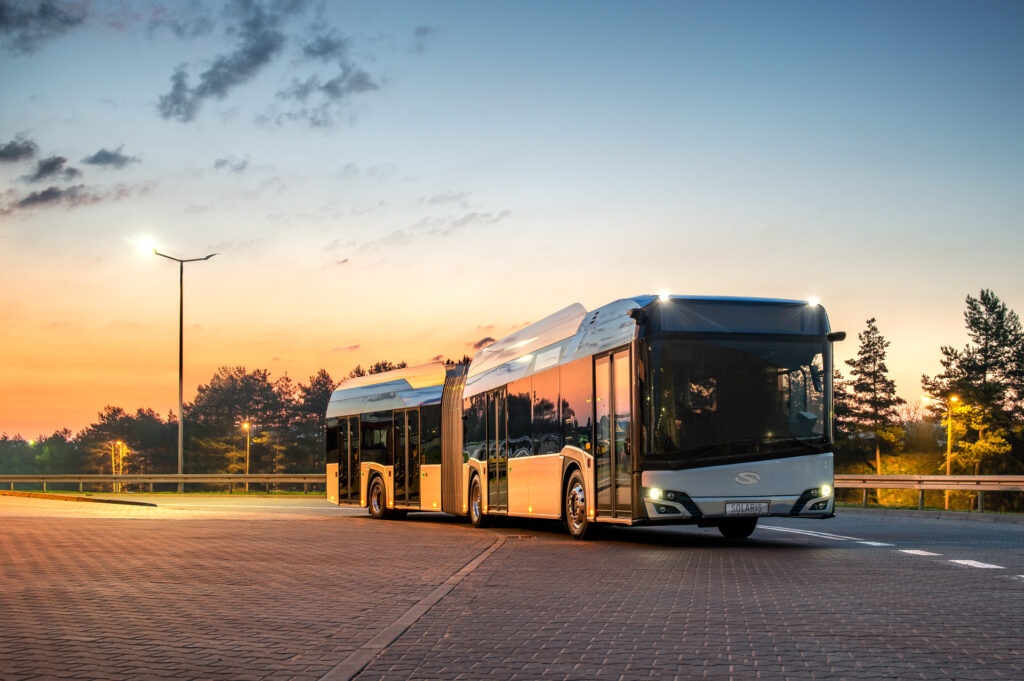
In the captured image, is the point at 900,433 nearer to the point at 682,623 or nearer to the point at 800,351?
the point at 800,351

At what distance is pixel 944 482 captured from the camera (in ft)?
97.1

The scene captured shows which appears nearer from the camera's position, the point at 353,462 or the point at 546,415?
the point at 546,415

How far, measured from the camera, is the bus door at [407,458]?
2519 centimetres

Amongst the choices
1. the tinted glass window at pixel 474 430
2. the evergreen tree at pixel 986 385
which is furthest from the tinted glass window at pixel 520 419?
the evergreen tree at pixel 986 385

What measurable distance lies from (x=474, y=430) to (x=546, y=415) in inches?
159

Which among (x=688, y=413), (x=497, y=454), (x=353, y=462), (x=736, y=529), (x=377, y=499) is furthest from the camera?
(x=353, y=462)

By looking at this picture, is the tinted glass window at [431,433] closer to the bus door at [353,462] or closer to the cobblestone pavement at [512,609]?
the bus door at [353,462]

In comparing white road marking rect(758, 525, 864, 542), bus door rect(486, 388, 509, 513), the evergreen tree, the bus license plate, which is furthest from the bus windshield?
the evergreen tree

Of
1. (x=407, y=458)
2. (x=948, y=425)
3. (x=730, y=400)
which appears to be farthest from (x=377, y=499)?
(x=948, y=425)

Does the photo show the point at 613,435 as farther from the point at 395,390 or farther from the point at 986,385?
the point at 986,385

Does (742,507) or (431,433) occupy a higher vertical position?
(431,433)

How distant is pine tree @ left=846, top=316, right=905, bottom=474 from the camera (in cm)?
10588

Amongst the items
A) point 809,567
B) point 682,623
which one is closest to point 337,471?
point 809,567

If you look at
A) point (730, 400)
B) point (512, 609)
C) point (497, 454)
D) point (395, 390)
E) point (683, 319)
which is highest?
point (683, 319)
